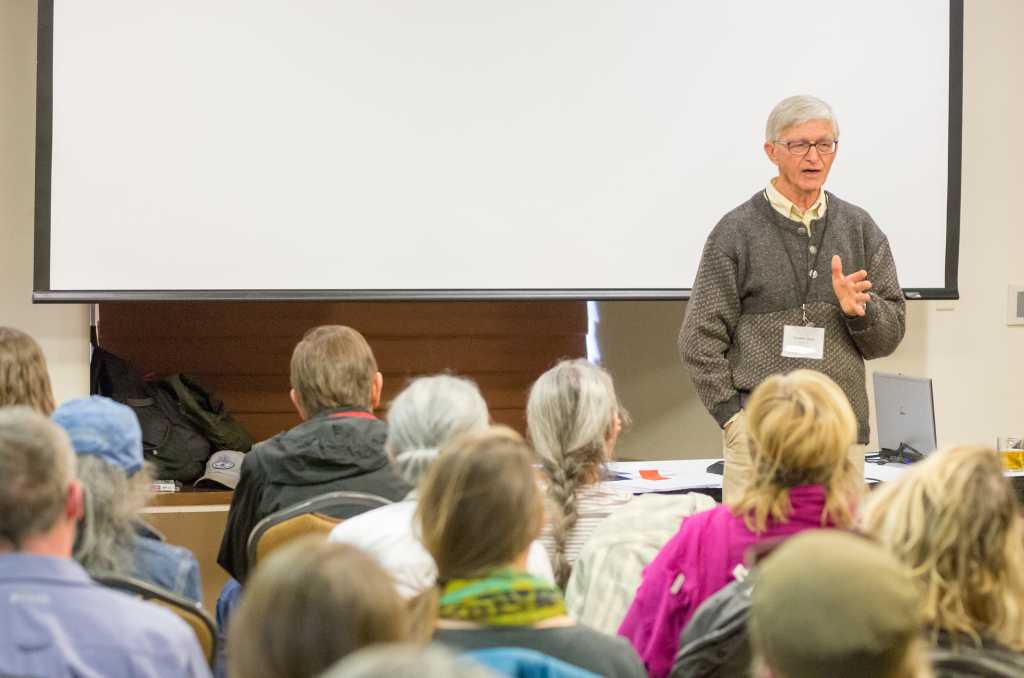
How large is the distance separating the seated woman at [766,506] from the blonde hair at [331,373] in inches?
40.9

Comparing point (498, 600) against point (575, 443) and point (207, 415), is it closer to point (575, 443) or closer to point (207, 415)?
point (575, 443)

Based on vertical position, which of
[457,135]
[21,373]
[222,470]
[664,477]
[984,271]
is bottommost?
[222,470]

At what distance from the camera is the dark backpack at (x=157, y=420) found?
194 inches

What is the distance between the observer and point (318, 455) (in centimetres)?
281

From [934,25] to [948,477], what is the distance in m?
4.12

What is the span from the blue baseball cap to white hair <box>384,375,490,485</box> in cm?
46

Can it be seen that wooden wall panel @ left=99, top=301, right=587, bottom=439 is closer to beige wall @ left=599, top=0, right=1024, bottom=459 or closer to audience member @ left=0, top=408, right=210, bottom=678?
beige wall @ left=599, top=0, right=1024, bottom=459

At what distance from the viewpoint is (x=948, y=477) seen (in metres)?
1.62

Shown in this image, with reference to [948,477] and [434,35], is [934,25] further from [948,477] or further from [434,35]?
[948,477]

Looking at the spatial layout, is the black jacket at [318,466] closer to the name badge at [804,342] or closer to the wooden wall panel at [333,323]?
the name badge at [804,342]

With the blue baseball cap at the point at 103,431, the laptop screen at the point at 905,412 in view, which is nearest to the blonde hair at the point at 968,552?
the blue baseball cap at the point at 103,431

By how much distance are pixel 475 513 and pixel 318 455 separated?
1306 mm

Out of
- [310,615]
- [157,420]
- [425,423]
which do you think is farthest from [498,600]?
[157,420]

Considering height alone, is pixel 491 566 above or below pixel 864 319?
below
